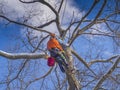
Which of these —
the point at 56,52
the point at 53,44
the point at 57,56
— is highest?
the point at 53,44

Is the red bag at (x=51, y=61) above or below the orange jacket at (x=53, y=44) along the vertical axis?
below

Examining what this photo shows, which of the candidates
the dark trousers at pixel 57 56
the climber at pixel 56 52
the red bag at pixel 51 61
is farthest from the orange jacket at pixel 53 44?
the red bag at pixel 51 61

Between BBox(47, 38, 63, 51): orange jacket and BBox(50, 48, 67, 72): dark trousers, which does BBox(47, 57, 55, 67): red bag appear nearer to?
BBox(50, 48, 67, 72): dark trousers

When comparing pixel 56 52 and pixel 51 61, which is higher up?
pixel 56 52

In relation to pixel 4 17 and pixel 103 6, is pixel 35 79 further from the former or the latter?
pixel 103 6

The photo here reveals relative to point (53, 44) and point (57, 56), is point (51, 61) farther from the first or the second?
point (53, 44)

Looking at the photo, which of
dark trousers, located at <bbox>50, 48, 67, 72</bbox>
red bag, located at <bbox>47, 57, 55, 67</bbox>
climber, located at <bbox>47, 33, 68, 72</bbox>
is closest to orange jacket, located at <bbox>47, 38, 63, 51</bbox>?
climber, located at <bbox>47, 33, 68, 72</bbox>

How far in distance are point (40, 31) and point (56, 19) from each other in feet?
2.91

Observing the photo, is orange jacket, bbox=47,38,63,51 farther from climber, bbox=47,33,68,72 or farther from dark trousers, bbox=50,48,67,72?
dark trousers, bbox=50,48,67,72

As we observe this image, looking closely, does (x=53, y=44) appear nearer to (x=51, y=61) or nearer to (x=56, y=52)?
(x=56, y=52)

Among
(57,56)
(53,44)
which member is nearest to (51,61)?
(57,56)

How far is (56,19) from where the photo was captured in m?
13.5

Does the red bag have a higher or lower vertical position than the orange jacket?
lower

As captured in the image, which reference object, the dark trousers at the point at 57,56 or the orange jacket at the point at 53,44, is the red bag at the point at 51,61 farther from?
the orange jacket at the point at 53,44
